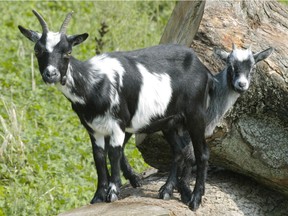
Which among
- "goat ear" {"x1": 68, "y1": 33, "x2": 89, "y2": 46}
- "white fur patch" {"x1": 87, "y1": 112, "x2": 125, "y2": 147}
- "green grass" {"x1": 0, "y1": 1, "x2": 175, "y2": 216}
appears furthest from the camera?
"green grass" {"x1": 0, "y1": 1, "x2": 175, "y2": 216}

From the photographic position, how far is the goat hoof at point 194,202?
777cm

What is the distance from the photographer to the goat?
24.7 ft

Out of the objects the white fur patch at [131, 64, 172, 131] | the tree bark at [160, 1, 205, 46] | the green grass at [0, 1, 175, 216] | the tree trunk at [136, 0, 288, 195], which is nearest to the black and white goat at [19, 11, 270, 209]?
the white fur patch at [131, 64, 172, 131]

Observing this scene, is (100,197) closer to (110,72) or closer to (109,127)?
(109,127)

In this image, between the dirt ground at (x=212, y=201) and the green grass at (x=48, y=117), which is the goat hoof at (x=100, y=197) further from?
the green grass at (x=48, y=117)

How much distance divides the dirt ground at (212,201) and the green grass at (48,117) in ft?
4.27

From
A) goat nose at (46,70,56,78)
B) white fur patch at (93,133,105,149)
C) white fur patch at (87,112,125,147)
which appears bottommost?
white fur patch at (93,133,105,149)

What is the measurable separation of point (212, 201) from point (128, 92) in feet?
4.52

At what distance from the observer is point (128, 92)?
748 centimetres

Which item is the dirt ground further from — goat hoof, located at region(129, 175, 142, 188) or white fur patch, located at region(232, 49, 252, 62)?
white fur patch, located at region(232, 49, 252, 62)

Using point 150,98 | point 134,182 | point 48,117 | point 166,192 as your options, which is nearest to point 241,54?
point 150,98

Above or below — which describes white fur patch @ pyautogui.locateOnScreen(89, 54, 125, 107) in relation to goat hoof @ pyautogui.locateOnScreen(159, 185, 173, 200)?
above

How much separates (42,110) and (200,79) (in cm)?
398

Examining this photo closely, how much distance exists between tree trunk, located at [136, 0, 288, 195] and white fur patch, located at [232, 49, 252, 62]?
0.35 meters
